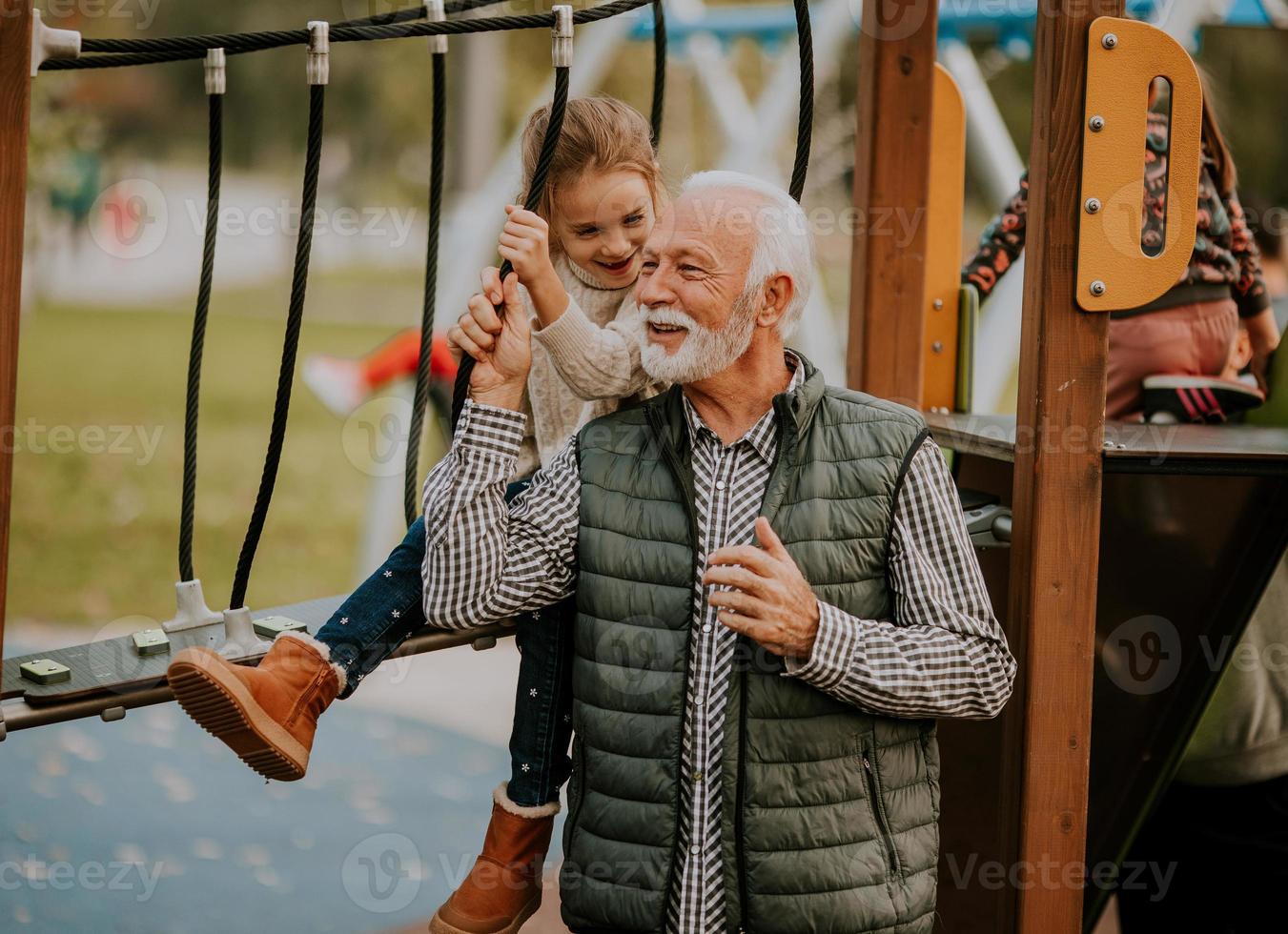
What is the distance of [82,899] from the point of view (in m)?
3.75

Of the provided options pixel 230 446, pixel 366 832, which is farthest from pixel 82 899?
pixel 230 446

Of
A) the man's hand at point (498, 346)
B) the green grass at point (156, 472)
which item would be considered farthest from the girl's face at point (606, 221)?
the green grass at point (156, 472)

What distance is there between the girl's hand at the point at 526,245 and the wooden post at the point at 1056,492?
799 millimetres

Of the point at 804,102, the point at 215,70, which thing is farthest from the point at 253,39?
the point at 804,102

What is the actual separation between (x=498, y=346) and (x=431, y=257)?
48 cm

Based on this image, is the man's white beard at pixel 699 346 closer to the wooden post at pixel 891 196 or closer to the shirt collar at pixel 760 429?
the shirt collar at pixel 760 429

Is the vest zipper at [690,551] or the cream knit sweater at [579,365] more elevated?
the cream knit sweater at [579,365]

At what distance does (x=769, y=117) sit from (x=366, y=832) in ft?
13.7

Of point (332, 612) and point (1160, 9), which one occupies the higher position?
point (1160, 9)

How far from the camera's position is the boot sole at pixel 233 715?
6.26 ft

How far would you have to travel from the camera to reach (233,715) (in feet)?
6.40

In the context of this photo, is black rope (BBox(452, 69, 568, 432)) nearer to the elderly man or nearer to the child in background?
the elderly man

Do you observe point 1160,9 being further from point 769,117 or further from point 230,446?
point 230,446

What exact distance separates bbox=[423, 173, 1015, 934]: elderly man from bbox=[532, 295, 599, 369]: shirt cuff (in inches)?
3.6
